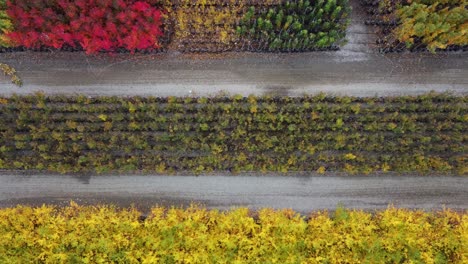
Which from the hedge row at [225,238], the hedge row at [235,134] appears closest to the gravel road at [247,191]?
the hedge row at [235,134]

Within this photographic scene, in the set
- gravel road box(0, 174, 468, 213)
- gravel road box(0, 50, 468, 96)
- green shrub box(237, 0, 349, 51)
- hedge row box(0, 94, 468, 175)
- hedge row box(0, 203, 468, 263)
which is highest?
green shrub box(237, 0, 349, 51)

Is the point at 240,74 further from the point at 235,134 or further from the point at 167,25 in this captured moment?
the point at 167,25

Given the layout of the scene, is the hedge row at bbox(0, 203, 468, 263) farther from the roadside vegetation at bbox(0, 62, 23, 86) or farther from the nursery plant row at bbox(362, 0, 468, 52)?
the nursery plant row at bbox(362, 0, 468, 52)

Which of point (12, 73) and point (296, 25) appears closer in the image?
point (296, 25)

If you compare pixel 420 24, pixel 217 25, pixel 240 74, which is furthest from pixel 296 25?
pixel 420 24

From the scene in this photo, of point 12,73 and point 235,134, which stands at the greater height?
point 12,73

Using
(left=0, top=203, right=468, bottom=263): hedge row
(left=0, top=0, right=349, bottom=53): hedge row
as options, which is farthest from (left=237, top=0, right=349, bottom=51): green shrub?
(left=0, top=203, right=468, bottom=263): hedge row
